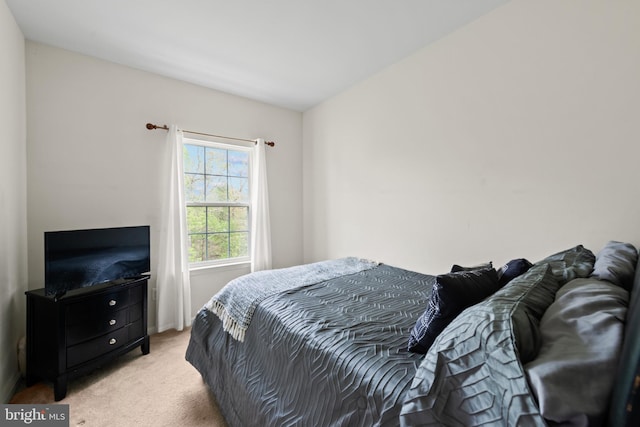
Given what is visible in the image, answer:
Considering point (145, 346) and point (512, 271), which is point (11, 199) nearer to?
point (145, 346)

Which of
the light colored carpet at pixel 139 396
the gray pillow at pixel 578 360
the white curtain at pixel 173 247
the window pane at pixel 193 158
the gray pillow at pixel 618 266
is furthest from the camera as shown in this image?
the window pane at pixel 193 158

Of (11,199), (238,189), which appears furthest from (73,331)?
(238,189)

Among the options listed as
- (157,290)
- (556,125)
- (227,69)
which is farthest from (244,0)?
(157,290)

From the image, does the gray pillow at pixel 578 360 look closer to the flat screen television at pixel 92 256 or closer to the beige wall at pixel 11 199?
the flat screen television at pixel 92 256

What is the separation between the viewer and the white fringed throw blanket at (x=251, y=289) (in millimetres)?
1696

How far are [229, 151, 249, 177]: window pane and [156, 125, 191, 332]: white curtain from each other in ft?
2.03

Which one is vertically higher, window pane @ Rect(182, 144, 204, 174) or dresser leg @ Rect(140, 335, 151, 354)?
window pane @ Rect(182, 144, 204, 174)

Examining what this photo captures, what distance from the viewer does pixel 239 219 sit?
346 cm

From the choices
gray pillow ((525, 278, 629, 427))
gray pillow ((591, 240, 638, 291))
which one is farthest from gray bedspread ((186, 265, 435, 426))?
gray pillow ((591, 240, 638, 291))

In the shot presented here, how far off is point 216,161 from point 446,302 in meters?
2.95

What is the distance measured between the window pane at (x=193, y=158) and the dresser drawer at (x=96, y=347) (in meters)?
1.67

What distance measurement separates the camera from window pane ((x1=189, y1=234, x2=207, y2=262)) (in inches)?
122

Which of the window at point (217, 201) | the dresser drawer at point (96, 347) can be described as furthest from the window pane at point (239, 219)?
the dresser drawer at point (96, 347)

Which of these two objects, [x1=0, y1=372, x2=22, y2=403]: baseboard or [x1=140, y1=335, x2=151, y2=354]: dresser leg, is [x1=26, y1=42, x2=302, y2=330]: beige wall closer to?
[x1=140, y1=335, x2=151, y2=354]: dresser leg
